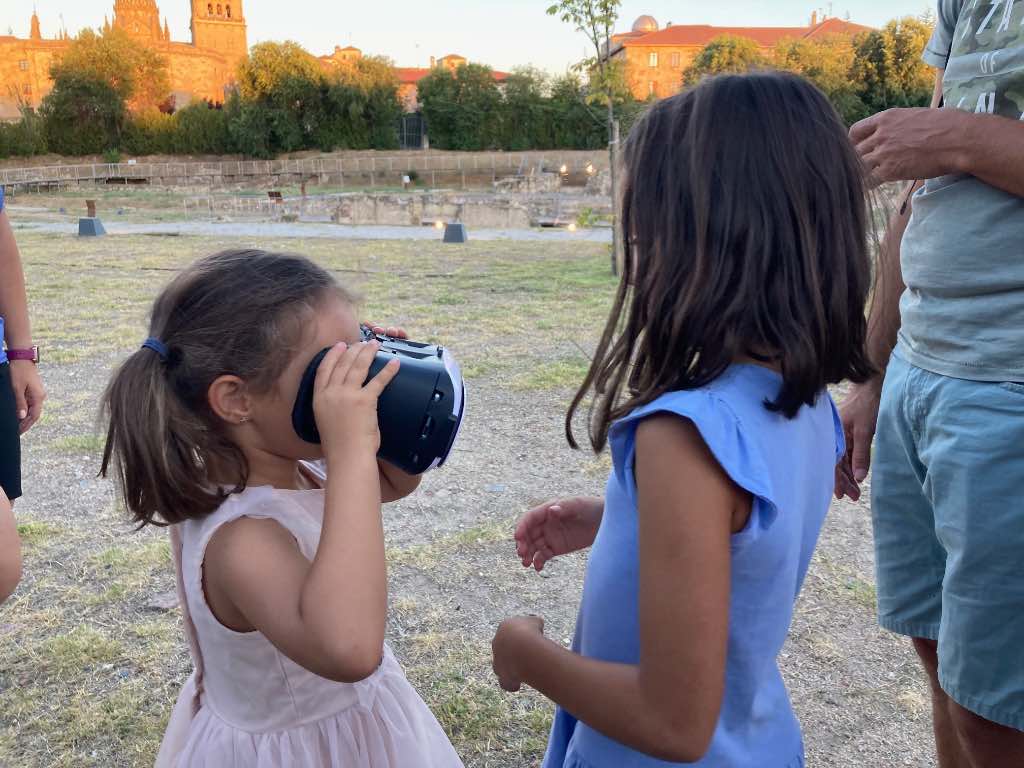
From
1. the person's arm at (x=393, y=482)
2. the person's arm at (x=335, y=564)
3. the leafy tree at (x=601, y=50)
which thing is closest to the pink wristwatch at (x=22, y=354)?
the person's arm at (x=393, y=482)

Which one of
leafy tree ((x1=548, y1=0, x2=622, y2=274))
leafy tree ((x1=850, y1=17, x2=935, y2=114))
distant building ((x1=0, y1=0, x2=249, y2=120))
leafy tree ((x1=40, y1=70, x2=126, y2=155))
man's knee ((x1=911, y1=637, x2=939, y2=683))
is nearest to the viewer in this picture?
man's knee ((x1=911, y1=637, x2=939, y2=683))

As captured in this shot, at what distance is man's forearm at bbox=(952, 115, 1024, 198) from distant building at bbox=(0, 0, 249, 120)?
2524 inches

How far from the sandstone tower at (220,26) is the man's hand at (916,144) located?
81.8m

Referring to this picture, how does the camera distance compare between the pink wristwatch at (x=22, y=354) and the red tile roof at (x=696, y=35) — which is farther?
the red tile roof at (x=696, y=35)

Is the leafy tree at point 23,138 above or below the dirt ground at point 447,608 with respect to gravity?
above

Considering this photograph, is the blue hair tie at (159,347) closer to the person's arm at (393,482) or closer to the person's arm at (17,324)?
the person's arm at (393,482)

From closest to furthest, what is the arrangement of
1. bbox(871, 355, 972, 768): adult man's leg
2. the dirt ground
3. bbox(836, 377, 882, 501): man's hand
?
1. bbox(871, 355, 972, 768): adult man's leg
2. bbox(836, 377, 882, 501): man's hand
3. the dirt ground

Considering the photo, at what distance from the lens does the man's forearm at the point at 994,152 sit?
4.65 feet

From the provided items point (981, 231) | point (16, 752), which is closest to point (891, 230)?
point (981, 231)

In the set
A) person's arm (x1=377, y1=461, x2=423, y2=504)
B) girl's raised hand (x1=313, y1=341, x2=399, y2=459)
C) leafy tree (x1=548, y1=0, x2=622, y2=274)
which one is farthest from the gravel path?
girl's raised hand (x1=313, y1=341, x2=399, y2=459)

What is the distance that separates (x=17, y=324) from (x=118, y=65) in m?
61.2

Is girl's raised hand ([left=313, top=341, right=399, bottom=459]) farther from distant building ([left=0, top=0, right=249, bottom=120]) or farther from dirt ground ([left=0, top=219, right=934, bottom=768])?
distant building ([left=0, top=0, right=249, bottom=120])

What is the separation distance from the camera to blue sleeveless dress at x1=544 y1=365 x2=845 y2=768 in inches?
39.4

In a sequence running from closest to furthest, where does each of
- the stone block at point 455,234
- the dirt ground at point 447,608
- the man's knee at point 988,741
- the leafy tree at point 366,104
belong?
the man's knee at point 988,741 → the dirt ground at point 447,608 → the stone block at point 455,234 → the leafy tree at point 366,104
